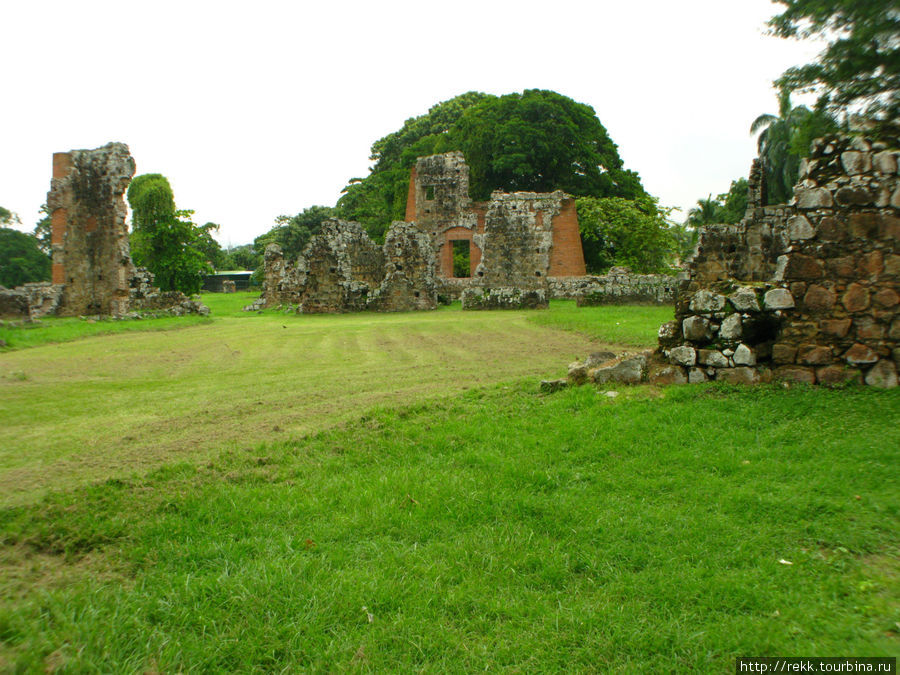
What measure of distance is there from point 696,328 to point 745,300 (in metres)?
0.53

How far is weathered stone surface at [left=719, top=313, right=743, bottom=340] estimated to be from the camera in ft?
19.2

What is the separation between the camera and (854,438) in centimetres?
432

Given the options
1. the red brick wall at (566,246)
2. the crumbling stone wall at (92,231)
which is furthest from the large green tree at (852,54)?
the red brick wall at (566,246)

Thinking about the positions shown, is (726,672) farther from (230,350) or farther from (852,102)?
(230,350)

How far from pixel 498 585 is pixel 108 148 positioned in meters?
22.0

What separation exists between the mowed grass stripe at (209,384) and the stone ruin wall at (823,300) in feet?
7.10

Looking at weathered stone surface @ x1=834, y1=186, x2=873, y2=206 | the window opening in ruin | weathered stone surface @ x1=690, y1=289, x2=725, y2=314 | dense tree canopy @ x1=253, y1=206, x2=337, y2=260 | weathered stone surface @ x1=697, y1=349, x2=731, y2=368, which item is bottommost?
weathered stone surface @ x1=697, y1=349, x2=731, y2=368

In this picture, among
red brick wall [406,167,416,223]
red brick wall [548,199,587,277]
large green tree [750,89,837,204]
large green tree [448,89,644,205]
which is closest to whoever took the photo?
large green tree [750,89,837,204]

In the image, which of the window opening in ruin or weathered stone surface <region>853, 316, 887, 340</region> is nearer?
weathered stone surface <region>853, 316, 887, 340</region>

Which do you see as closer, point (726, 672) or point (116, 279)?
point (726, 672)

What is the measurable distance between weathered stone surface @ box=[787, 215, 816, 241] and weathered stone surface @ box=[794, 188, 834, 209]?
0.44ft

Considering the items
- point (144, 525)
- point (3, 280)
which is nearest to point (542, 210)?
point (144, 525)

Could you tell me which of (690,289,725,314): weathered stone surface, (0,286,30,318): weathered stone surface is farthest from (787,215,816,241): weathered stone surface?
(0,286,30,318): weathered stone surface

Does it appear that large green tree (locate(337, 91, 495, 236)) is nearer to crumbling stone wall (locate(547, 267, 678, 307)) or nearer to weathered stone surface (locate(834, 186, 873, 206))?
crumbling stone wall (locate(547, 267, 678, 307))
